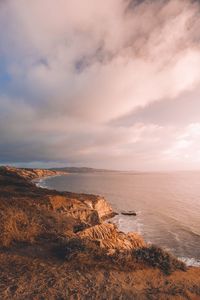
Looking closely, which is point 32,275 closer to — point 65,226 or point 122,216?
point 65,226

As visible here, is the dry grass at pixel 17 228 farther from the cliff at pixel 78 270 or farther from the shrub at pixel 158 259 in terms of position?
the shrub at pixel 158 259

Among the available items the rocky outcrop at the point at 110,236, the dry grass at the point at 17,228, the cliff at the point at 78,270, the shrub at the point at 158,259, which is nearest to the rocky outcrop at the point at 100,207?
the rocky outcrop at the point at 110,236

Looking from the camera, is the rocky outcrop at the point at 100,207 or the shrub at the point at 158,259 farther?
the rocky outcrop at the point at 100,207

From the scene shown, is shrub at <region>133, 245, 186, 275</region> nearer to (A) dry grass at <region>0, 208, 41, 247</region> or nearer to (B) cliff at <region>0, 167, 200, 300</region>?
(B) cliff at <region>0, 167, 200, 300</region>

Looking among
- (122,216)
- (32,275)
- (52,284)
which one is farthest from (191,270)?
(122,216)

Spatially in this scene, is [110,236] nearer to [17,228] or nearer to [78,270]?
[17,228]

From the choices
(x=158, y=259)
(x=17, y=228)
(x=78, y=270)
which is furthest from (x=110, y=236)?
(x=78, y=270)
